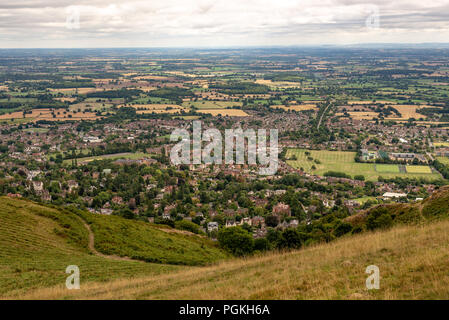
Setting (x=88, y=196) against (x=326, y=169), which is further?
(x=326, y=169)

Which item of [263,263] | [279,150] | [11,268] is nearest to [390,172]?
[279,150]

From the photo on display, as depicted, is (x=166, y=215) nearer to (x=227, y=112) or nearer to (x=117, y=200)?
(x=117, y=200)

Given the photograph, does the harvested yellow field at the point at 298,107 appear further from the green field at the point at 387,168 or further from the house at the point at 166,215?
the house at the point at 166,215

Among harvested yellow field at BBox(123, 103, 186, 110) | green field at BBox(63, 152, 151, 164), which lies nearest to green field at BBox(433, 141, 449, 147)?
green field at BBox(63, 152, 151, 164)

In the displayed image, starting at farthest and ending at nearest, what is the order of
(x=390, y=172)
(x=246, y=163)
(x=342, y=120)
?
(x=342, y=120) → (x=246, y=163) → (x=390, y=172)

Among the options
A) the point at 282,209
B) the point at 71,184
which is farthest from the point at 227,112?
the point at 282,209

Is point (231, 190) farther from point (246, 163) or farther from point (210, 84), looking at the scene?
point (210, 84)

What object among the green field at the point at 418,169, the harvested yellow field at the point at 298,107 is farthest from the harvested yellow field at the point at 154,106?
the green field at the point at 418,169
